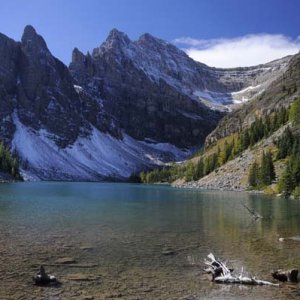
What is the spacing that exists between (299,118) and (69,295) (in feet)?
495

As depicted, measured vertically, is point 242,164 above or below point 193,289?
above

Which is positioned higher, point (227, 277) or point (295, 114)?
point (295, 114)

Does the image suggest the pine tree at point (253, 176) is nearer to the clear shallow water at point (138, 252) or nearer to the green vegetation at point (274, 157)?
the green vegetation at point (274, 157)

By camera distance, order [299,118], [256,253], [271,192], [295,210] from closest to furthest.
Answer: [256,253]
[295,210]
[271,192]
[299,118]

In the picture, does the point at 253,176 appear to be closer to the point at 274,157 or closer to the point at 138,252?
the point at 274,157

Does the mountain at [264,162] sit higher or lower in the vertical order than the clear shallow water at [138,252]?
higher

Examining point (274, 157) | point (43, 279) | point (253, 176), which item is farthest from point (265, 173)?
point (43, 279)

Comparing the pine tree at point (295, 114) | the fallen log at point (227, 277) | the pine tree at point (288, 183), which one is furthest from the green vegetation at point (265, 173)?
the fallen log at point (227, 277)

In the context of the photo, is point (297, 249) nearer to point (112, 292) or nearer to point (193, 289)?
point (193, 289)

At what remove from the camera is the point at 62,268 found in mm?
27438

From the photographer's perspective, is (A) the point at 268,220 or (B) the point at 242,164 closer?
(A) the point at 268,220

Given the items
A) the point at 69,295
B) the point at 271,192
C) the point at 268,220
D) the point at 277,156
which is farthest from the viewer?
the point at 277,156

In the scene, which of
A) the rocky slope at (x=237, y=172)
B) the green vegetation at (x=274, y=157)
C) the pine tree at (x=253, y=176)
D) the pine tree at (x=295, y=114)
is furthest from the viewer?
the pine tree at (x=295, y=114)

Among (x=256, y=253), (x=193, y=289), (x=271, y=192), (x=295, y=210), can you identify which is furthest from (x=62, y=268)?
(x=271, y=192)
